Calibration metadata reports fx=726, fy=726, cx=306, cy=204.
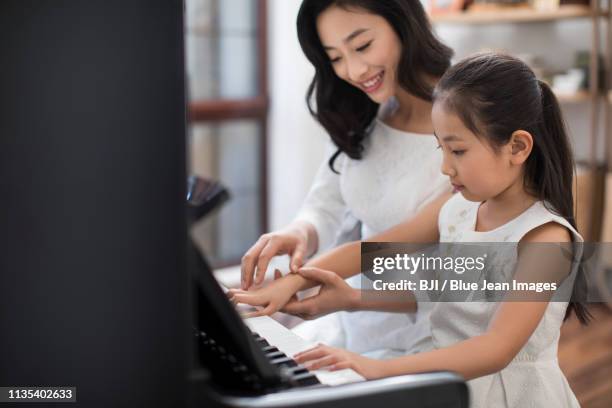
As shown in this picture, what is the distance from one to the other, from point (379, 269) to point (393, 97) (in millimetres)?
411

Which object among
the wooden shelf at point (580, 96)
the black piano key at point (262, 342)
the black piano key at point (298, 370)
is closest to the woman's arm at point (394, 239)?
the black piano key at point (262, 342)

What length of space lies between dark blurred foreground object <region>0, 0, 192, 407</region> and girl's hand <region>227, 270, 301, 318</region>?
468 mm

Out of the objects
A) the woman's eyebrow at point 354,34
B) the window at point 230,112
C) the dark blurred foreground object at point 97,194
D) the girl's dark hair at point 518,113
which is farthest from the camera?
the window at point 230,112

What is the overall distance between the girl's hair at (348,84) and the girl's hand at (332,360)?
2.43 feet

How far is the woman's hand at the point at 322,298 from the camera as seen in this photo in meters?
1.25

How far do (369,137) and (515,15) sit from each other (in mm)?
2068

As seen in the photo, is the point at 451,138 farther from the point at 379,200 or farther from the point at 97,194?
the point at 97,194

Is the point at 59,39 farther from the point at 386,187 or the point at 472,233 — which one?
the point at 386,187

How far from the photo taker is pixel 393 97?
5.46 feet

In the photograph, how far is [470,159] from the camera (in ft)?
3.81

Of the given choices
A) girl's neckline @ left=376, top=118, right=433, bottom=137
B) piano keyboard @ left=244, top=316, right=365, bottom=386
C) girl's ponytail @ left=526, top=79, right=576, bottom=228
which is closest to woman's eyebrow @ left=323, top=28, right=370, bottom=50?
girl's neckline @ left=376, top=118, right=433, bottom=137

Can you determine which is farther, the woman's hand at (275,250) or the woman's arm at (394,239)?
the woman's arm at (394,239)

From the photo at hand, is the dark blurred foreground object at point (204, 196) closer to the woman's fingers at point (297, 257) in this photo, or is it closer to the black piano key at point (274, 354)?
the woman's fingers at point (297, 257)

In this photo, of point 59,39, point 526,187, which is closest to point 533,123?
point 526,187
